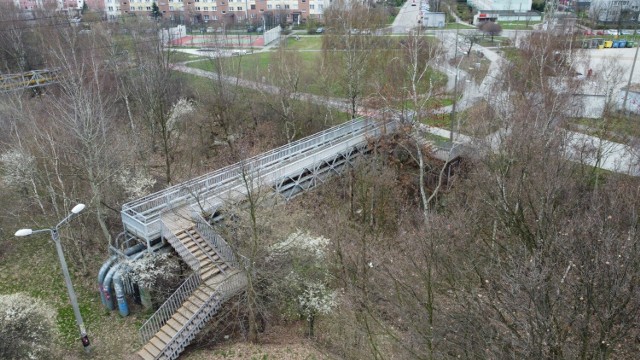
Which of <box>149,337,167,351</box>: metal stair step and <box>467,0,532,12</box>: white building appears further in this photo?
<box>467,0,532,12</box>: white building

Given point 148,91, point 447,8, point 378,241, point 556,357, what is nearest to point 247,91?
point 148,91

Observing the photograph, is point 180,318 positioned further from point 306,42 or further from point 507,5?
point 507,5

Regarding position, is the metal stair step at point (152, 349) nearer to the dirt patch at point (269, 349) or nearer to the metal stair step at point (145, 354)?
the metal stair step at point (145, 354)

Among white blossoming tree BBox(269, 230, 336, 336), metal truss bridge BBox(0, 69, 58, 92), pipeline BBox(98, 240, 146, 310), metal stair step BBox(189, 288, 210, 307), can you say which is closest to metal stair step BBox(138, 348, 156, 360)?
metal stair step BBox(189, 288, 210, 307)

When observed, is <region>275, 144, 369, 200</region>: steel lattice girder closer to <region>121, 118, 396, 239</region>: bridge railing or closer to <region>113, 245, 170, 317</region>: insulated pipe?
<region>121, 118, 396, 239</region>: bridge railing

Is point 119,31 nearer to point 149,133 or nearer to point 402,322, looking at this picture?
point 149,133

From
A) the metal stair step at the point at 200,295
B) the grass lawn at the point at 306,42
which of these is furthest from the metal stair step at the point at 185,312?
the grass lawn at the point at 306,42

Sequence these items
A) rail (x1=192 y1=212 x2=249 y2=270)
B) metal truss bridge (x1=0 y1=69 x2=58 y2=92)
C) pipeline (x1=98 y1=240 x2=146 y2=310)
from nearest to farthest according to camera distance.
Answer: rail (x1=192 y1=212 x2=249 y2=270), pipeline (x1=98 y1=240 x2=146 y2=310), metal truss bridge (x1=0 y1=69 x2=58 y2=92)
